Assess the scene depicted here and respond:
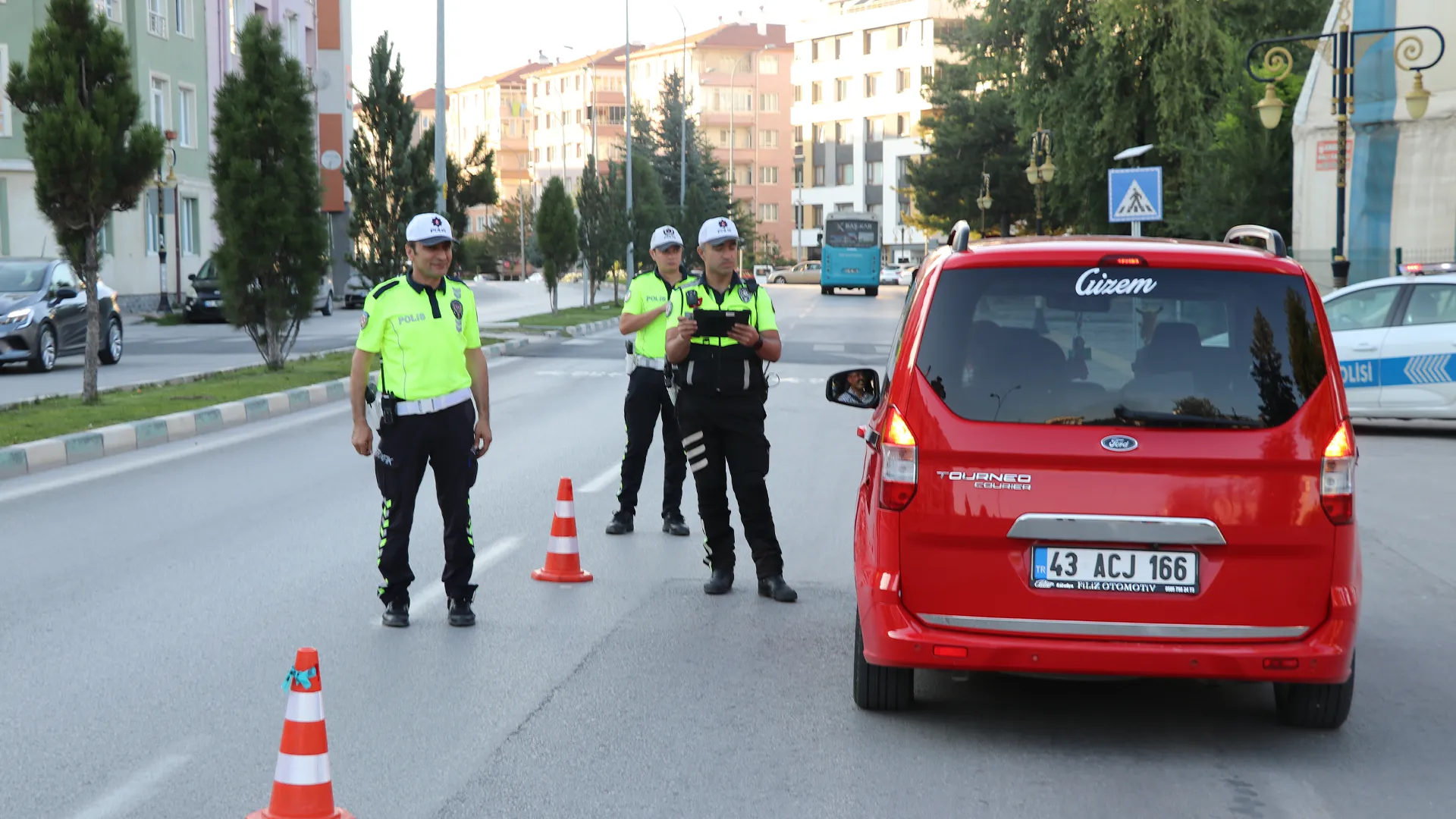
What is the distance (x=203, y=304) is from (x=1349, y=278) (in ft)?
78.6

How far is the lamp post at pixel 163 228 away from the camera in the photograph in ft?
131

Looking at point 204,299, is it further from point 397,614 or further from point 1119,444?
point 1119,444

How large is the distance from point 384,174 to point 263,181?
6.56 meters

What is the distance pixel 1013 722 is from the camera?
5883mm

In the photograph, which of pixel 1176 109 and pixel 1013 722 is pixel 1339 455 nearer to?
pixel 1013 722

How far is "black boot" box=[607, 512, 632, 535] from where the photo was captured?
9930 millimetres

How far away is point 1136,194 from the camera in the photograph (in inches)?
926

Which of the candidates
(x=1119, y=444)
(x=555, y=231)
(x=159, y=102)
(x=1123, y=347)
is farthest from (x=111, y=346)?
(x=555, y=231)

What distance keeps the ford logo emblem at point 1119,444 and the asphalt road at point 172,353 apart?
1488 cm

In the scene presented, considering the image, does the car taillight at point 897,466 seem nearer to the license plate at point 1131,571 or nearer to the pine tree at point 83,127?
the license plate at point 1131,571

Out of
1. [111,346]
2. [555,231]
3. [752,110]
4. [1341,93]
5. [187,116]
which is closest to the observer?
[1341,93]

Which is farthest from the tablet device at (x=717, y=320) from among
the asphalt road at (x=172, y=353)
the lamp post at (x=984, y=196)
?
the lamp post at (x=984, y=196)

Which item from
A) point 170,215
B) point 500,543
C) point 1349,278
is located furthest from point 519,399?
point 170,215

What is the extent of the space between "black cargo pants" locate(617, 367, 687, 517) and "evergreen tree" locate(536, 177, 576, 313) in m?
35.8
